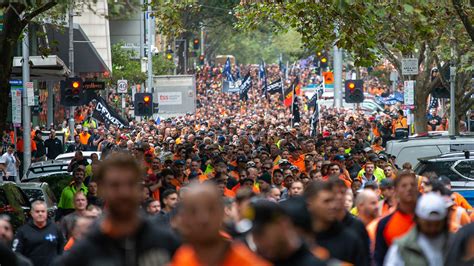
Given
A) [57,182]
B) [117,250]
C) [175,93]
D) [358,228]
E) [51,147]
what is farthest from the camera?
[175,93]

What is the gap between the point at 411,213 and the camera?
9125 mm

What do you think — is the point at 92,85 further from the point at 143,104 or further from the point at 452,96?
the point at 143,104

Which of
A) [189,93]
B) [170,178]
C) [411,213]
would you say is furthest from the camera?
[189,93]

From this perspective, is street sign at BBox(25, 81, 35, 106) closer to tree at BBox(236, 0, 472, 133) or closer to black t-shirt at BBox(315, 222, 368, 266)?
tree at BBox(236, 0, 472, 133)

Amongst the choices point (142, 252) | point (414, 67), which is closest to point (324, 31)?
point (414, 67)

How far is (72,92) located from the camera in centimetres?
3328

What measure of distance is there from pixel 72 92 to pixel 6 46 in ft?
48.2

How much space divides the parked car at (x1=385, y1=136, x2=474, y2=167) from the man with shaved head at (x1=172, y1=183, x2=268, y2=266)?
59.5ft

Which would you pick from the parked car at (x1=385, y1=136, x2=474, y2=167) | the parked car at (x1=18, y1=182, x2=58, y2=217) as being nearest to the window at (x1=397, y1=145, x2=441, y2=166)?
the parked car at (x1=385, y1=136, x2=474, y2=167)

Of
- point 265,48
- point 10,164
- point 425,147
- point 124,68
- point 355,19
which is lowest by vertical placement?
point 10,164

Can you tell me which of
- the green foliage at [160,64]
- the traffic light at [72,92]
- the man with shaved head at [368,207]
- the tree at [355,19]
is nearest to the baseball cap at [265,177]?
the tree at [355,19]

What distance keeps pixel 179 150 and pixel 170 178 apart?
1076 centimetres

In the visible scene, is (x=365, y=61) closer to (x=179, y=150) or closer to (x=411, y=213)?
(x=179, y=150)

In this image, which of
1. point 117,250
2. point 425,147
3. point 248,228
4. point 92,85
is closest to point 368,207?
point 248,228
